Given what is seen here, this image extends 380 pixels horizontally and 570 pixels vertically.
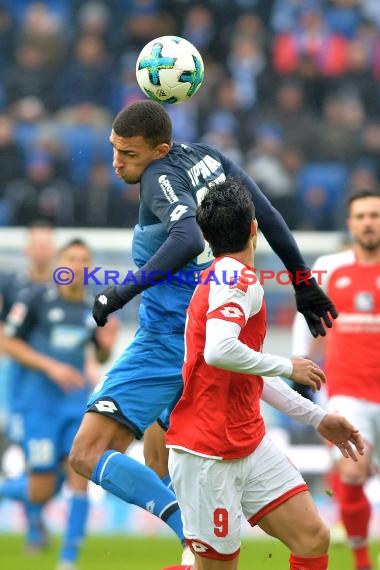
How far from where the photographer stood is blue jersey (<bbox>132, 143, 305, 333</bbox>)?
5.10 m

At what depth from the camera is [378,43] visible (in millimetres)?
15258

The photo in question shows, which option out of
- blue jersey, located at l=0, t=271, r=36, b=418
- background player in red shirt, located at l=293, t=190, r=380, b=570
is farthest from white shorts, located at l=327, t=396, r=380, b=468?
blue jersey, located at l=0, t=271, r=36, b=418

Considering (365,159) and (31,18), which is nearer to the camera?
(365,159)

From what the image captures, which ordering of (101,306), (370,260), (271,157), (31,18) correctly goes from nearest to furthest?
(101,306), (370,260), (271,157), (31,18)

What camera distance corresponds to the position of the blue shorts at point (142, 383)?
17.1 feet

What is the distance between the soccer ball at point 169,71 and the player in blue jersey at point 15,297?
3834mm

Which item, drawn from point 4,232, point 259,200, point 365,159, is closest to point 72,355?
point 4,232

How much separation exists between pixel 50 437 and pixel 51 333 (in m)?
0.77

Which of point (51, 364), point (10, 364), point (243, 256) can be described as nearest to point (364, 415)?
point (51, 364)

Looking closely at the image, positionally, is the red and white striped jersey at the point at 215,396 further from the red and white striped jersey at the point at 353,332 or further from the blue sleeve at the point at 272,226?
the red and white striped jersey at the point at 353,332

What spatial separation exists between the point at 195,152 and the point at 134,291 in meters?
0.84

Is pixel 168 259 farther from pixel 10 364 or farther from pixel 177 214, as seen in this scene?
pixel 10 364

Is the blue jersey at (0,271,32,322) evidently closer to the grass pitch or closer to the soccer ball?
the grass pitch

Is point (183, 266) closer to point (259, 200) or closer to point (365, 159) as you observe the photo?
point (259, 200)
